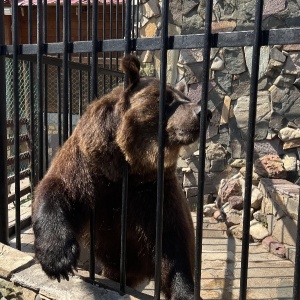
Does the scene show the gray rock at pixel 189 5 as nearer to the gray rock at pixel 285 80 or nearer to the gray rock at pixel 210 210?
the gray rock at pixel 285 80

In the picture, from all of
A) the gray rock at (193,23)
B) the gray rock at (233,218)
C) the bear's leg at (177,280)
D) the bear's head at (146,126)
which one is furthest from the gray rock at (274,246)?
the gray rock at (193,23)

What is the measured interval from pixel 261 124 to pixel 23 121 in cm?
317

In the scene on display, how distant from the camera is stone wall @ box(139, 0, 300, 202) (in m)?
5.40

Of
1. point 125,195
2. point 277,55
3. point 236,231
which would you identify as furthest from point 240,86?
point 125,195

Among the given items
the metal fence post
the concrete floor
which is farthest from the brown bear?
the metal fence post

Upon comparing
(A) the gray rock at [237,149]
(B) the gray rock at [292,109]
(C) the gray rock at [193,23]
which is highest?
(C) the gray rock at [193,23]

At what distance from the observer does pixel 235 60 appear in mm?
5676

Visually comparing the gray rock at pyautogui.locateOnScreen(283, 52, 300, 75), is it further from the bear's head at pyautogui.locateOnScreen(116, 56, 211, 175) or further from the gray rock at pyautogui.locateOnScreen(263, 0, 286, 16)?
the bear's head at pyautogui.locateOnScreen(116, 56, 211, 175)

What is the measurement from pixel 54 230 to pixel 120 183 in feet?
1.65

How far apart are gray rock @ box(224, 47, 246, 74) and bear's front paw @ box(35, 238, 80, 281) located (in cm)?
387

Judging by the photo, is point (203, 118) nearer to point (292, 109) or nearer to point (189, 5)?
point (292, 109)

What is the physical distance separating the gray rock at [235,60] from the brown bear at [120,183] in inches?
125

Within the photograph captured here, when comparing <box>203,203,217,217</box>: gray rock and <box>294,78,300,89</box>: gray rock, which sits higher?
<box>294,78,300,89</box>: gray rock

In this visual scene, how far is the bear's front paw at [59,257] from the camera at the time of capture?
8.01 feet
